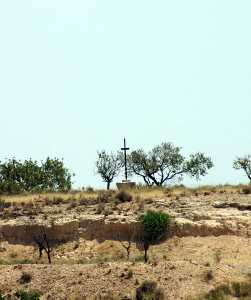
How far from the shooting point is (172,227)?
36750mm

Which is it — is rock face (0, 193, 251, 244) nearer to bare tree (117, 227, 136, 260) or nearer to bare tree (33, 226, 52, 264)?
bare tree (117, 227, 136, 260)

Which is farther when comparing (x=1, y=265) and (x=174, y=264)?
(x=1, y=265)

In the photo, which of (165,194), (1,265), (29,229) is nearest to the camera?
(1,265)

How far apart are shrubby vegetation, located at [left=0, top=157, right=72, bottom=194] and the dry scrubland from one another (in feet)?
78.5

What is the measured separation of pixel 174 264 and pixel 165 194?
12200mm

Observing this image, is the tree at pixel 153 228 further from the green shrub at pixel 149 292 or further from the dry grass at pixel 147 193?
the green shrub at pixel 149 292

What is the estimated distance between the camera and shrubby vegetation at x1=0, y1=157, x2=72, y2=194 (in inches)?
2808

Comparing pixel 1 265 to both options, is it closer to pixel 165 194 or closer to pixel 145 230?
pixel 145 230

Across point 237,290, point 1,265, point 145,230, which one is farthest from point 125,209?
point 237,290

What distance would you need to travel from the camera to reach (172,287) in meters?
30.2

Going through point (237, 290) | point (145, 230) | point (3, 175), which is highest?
point (3, 175)

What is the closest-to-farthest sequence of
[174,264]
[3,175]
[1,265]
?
1. [174,264]
2. [1,265]
3. [3,175]

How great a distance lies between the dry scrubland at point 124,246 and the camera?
30.7 meters

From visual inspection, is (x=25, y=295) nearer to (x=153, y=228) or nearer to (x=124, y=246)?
(x=124, y=246)
